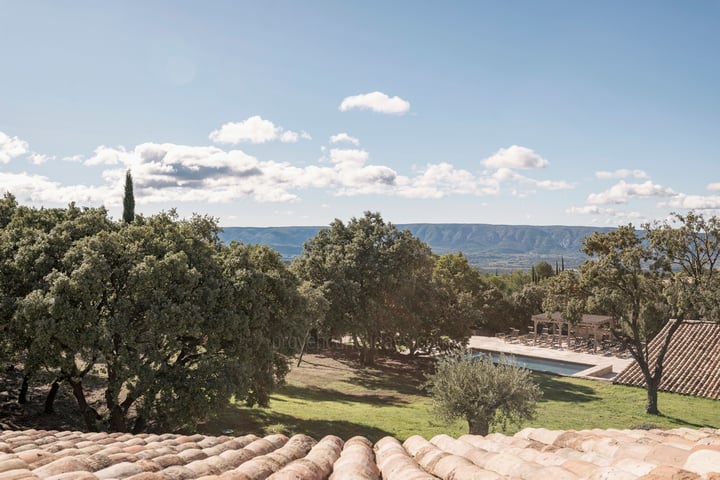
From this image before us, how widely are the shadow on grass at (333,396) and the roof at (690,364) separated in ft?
52.5

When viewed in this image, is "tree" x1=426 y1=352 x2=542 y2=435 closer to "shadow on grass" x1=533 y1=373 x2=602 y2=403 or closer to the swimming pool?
"shadow on grass" x1=533 y1=373 x2=602 y2=403

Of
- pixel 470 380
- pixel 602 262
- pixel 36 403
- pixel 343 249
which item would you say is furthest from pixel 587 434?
pixel 343 249

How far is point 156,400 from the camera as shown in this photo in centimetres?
1519

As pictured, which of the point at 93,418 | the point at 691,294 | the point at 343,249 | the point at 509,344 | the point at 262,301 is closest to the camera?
the point at 93,418

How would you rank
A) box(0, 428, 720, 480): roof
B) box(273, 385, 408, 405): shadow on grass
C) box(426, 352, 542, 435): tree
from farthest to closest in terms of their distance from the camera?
box(273, 385, 408, 405): shadow on grass < box(426, 352, 542, 435): tree < box(0, 428, 720, 480): roof

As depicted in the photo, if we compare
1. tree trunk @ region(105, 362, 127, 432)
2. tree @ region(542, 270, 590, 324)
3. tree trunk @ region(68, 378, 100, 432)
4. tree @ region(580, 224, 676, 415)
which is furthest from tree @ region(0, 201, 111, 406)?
tree @ region(580, 224, 676, 415)

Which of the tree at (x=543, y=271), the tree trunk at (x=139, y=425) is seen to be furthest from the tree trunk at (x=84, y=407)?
the tree at (x=543, y=271)

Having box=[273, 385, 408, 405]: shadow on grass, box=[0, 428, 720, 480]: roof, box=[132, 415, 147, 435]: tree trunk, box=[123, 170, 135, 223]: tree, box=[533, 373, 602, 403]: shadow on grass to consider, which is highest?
box=[123, 170, 135, 223]: tree

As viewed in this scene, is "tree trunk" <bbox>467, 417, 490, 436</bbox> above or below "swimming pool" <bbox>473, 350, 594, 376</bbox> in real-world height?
above

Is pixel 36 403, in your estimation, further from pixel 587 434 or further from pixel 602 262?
pixel 602 262

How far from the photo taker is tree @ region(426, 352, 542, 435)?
1675 centimetres

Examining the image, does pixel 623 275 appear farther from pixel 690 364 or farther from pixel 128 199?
pixel 128 199

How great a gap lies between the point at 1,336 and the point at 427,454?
15111 millimetres

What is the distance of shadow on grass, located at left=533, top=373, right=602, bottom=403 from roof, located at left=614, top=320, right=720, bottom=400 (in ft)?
8.96
